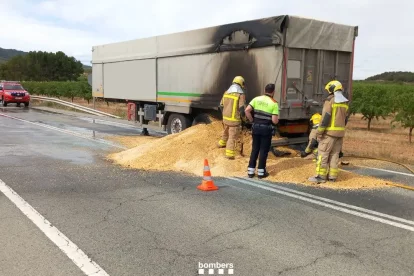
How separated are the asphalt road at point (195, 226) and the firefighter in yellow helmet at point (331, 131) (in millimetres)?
621

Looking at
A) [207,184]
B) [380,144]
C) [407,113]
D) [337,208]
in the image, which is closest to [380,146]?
[380,144]

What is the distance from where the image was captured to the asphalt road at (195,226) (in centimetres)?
383

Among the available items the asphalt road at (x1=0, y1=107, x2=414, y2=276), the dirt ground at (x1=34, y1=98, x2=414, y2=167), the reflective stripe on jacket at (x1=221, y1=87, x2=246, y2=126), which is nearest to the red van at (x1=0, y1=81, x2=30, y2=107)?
the dirt ground at (x1=34, y1=98, x2=414, y2=167)

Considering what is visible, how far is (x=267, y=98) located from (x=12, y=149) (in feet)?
23.3

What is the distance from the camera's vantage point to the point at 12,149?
10625 mm

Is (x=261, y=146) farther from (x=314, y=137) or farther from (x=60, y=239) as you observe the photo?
(x=60, y=239)

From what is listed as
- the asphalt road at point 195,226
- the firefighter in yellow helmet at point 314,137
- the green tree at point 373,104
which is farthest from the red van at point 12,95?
the firefighter in yellow helmet at point 314,137

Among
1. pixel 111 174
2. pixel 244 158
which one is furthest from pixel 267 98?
pixel 111 174

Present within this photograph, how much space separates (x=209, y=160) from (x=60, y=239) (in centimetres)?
464

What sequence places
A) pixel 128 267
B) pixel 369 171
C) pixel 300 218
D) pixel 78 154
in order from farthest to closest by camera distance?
pixel 78 154, pixel 369 171, pixel 300 218, pixel 128 267

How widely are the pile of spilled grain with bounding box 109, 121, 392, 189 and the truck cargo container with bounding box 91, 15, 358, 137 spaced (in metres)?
1.12

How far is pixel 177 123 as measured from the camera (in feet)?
41.3

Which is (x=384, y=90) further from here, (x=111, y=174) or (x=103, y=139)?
(x=111, y=174)

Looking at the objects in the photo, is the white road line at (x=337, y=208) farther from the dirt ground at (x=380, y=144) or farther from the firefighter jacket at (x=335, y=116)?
the dirt ground at (x=380, y=144)
